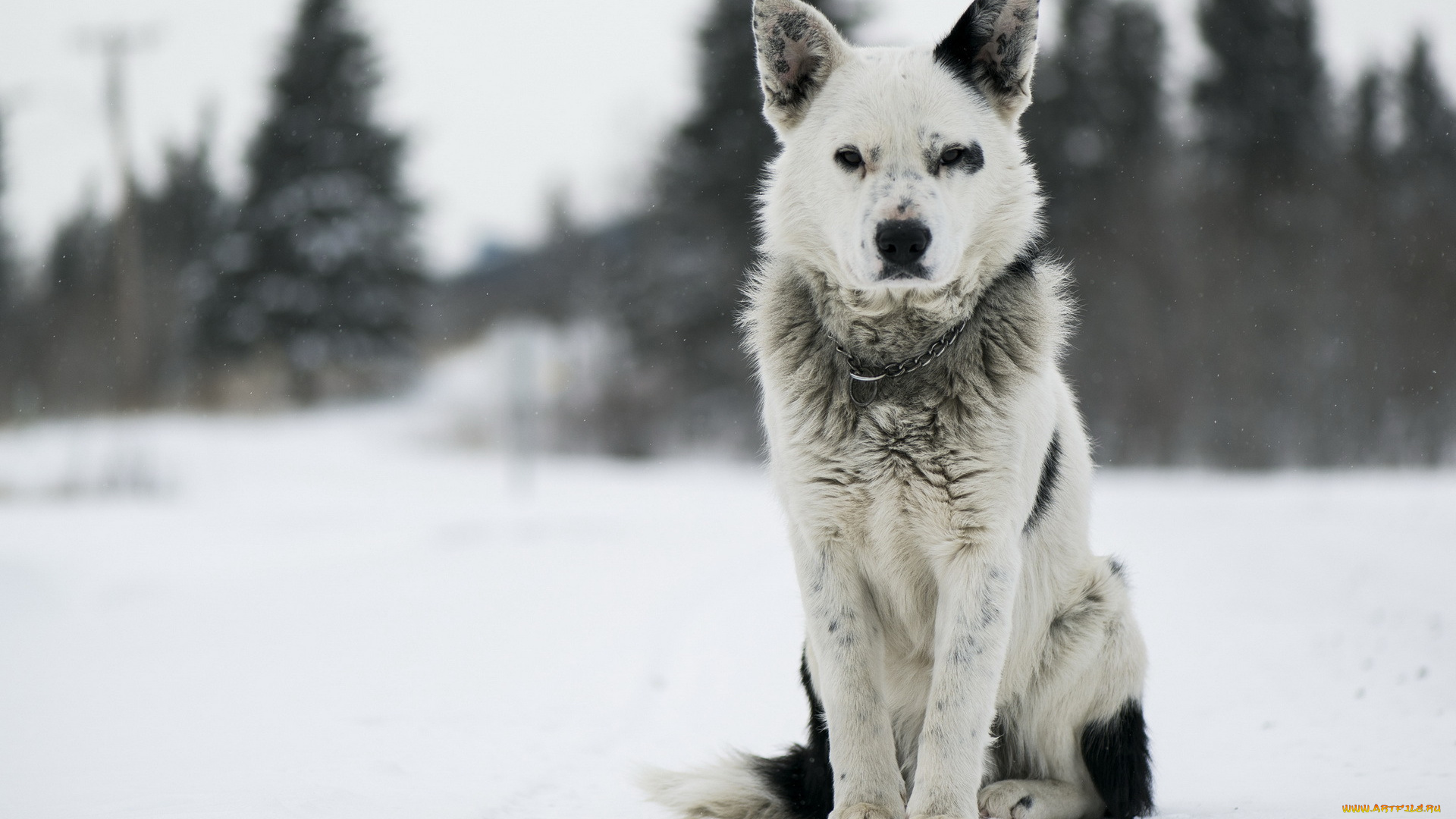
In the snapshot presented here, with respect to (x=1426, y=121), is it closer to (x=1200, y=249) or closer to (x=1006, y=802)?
(x=1200, y=249)

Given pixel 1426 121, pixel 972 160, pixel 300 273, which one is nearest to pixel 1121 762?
pixel 972 160

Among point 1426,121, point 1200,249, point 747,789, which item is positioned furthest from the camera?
point 1426,121

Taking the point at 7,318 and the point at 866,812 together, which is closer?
the point at 866,812

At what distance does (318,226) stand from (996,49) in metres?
23.0

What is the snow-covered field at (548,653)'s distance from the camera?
3.36 m

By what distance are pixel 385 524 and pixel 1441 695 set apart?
1059 cm

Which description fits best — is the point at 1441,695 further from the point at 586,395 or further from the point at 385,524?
the point at 586,395

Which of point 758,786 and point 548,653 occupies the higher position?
point 758,786

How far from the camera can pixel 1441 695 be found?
431 cm

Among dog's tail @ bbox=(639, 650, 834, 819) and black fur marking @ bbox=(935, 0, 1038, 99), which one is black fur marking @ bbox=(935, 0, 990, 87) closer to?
black fur marking @ bbox=(935, 0, 1038, 99)

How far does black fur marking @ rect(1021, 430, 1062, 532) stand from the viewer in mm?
3045

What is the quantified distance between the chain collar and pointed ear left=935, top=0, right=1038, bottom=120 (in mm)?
753

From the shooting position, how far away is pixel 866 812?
9.06ft

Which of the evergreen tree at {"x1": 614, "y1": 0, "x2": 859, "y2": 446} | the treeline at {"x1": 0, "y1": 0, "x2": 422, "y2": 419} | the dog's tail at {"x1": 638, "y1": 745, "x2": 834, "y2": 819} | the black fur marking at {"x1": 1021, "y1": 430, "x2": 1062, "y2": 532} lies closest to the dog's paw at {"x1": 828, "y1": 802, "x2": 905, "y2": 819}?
the dog's tail at {"x1": 638, "y1": 745, "x2": 834, "y2": 819}
